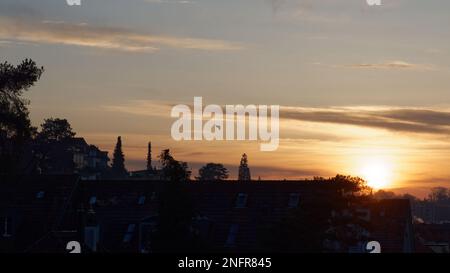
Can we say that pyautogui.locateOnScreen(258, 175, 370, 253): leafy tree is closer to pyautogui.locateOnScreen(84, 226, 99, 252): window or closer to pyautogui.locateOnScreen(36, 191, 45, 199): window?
pyautogui.locateOnScreen(84, 226, 99, 252): window

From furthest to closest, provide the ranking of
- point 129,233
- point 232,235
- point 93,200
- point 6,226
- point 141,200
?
1. point 93,200
2. point 141,200
3. point 129,233
4. point 232,235
5. point 6,226

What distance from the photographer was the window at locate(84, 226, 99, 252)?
7419 cm

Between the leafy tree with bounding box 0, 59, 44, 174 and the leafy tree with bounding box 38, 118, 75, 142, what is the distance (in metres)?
102

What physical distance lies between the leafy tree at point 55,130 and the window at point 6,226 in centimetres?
A: 8839

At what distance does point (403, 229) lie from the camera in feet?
265

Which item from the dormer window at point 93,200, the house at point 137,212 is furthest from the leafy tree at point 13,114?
the dormer window at point 93,200

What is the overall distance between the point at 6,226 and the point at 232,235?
16.3m

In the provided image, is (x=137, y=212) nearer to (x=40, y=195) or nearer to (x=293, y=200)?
(x=40, y=195)

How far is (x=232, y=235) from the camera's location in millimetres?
82125

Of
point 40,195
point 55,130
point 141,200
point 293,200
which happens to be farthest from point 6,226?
point 55,130

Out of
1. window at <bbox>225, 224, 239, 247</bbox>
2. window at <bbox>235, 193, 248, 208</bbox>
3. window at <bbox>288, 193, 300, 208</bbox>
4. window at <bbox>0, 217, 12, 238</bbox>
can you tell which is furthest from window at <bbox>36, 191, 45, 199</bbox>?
A: window at <bbox>288, 193, 300, 208</bbox>

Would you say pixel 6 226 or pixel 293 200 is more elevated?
pixel 293 200

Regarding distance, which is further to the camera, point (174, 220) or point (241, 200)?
point (241, 200)
